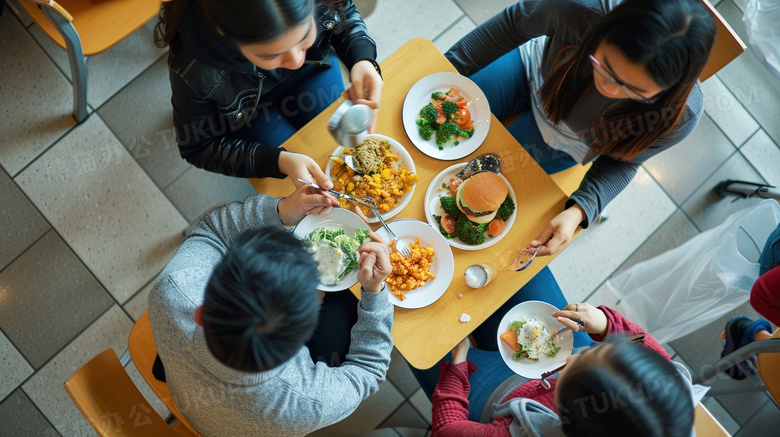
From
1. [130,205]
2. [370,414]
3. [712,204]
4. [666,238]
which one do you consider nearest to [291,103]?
[130,205]

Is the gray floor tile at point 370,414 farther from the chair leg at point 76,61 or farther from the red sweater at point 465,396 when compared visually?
the chair leg at point 76,61

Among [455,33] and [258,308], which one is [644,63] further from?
[455,33]

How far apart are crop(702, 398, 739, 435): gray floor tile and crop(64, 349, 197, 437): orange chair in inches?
90.2

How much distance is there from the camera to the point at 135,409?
130 centimetres

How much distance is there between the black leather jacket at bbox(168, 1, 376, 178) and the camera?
1229mm

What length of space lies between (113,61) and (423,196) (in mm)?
1815

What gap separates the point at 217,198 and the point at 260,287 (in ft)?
4.80

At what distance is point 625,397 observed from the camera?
1.00 meters

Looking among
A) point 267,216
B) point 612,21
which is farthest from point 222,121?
point 612,21

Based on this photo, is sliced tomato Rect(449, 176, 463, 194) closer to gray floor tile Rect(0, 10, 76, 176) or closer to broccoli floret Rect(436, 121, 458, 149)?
broccoli floret Rect(436, 121, 458, 149)

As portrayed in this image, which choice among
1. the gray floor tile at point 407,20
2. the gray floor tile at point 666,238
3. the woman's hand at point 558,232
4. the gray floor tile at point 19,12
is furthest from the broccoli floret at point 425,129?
the gray floor tile at point 19,12

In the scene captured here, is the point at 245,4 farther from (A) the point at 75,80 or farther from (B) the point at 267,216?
(A) the point at 75,80

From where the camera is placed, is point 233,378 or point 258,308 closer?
point 258,308

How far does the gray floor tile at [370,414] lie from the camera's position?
211cm
